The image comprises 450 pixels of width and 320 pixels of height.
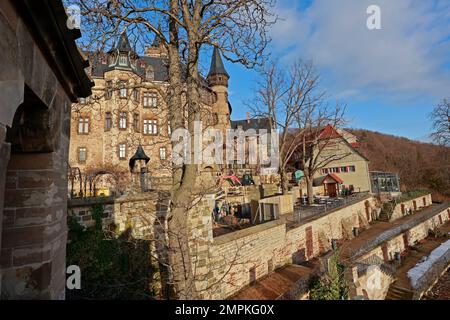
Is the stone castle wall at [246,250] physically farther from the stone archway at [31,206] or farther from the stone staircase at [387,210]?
the stone staircase at [387,210]

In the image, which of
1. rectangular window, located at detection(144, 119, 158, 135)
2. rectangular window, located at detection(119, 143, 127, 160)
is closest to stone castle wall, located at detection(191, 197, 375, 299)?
rectangular window, located at detection(119, 143, 127, 160)

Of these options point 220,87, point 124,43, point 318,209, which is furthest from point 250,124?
point 124,43

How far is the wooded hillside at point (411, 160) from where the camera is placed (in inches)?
1430

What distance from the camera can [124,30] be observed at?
6.14 metres

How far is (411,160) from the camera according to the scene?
44.5 m

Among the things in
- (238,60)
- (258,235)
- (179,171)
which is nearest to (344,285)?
(258,235)

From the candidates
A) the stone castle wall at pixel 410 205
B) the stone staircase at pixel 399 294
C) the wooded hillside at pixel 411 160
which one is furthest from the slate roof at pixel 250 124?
the stone staircase at pixel 399 294

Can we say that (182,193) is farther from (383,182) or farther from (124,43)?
(383,182)

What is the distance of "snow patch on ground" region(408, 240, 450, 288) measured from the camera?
38.4 feet

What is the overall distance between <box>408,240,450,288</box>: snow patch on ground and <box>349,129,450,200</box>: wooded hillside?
63.3ft

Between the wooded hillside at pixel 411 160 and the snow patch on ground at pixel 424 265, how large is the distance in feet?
63.3

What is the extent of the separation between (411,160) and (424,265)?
3835 cm

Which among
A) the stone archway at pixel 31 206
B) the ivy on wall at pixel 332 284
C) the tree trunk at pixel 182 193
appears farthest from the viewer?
the ivy on wall at pixel 332 284
